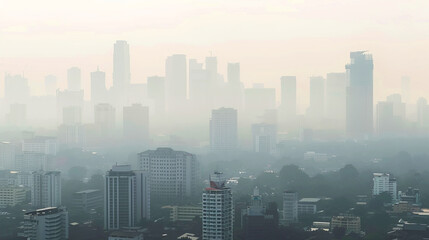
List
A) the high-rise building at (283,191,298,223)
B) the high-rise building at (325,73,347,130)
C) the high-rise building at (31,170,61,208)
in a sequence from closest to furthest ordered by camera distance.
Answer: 1. the high-rise building at (283,191,298,223)
2. the high-rise building at (31,170,61,208)
3. the high-rise building at (325,73,347,130)

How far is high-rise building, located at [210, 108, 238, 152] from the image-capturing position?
2689 centimetres

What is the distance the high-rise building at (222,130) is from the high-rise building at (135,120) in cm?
276

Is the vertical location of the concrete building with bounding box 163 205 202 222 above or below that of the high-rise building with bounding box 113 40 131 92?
below

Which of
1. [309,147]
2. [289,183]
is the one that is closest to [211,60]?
[309,147]

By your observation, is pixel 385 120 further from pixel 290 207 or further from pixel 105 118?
pixel 290 207

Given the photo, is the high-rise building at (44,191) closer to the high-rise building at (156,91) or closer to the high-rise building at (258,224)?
the high-rise building at (258,224)

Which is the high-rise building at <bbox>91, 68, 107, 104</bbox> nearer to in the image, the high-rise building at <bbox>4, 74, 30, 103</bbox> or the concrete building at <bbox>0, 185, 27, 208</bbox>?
the high-rise building at <bbox>4, 74, 30, 103</bbox>

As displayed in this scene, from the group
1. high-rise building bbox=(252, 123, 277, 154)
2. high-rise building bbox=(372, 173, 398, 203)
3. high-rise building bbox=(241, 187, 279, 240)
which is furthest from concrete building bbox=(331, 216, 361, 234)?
high-rise building bbox=(252, 123, 277, 154)

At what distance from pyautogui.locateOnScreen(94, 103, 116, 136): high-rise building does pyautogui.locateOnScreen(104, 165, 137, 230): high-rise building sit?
1692cm

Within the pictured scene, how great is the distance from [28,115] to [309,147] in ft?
39.0

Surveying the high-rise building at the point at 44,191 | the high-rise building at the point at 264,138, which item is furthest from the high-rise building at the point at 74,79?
the high-rise building at the point at 44,191

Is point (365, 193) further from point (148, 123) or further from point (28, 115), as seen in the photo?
point (28, 115)

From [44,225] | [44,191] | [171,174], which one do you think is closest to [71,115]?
[171,174]

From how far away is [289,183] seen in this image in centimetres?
1781
